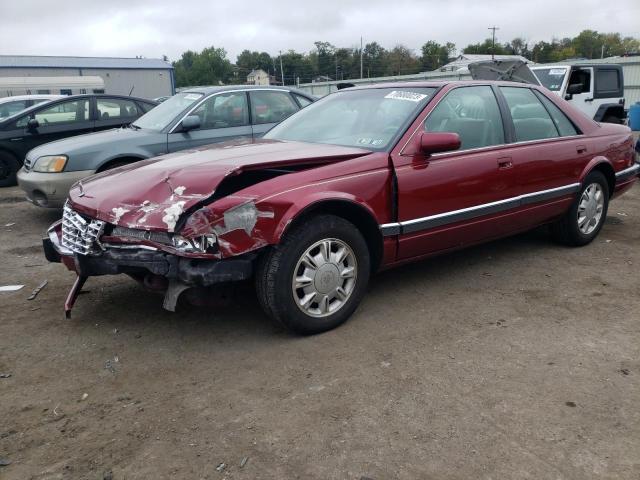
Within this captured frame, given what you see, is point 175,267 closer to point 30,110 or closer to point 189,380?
point 189,380

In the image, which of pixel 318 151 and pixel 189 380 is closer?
pixel 189 380

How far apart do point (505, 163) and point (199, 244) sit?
2542 mm

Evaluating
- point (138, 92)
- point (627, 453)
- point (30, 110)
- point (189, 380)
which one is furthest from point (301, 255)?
point (138, 92)

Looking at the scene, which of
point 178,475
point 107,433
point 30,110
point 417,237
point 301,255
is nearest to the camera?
point 178,475

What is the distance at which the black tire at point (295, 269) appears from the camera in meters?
3.13

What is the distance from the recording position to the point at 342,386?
2.85 metres

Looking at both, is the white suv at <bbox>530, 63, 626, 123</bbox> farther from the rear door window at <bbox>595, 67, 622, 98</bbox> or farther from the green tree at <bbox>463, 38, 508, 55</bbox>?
the green tree at <bbox>463, 38, 508, 55</bbox>

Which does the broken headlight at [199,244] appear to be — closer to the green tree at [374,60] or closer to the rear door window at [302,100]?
the rear door window at [302,100]

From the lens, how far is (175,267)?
3008mm

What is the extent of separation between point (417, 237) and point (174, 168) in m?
1.69

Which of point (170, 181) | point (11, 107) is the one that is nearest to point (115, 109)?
point (11, 107)

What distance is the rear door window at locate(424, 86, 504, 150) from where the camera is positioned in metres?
4.05

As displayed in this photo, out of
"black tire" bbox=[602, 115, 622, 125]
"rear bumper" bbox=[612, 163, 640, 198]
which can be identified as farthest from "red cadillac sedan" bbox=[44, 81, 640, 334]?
"black tire" bbox=[602, 115, 622, 125]

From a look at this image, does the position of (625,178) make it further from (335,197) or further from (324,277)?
(324,277)
